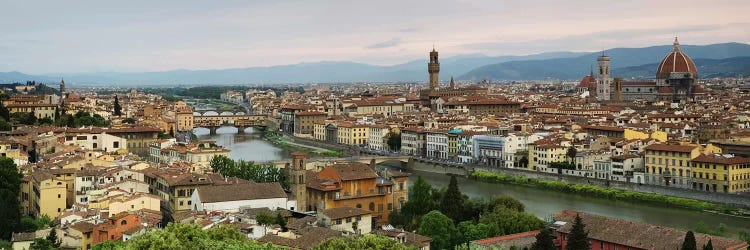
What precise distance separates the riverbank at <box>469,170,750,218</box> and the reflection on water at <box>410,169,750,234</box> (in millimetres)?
320

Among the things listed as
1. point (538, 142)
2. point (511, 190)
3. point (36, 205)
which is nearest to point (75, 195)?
point (36, 205)

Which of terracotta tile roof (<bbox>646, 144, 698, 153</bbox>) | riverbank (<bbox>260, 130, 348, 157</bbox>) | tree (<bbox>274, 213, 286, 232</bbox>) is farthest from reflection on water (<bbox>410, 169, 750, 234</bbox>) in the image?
riverbank (<bbox>260, 130, 348, 157</bbox>)

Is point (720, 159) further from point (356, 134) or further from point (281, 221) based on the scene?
point (356, 134)

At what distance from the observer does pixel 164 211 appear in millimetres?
16562

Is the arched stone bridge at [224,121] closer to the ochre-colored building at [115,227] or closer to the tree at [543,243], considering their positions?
the ochre-colored building at [115,227]

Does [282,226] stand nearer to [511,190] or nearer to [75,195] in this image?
[75,195]

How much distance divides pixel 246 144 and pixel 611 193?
21937 millimetres

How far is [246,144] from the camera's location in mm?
40531

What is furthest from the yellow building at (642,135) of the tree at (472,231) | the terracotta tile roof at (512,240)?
the terracotta tile roof at (512,240)

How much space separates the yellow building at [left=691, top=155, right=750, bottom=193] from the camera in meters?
21.0

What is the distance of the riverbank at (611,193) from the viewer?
1991 centimetres

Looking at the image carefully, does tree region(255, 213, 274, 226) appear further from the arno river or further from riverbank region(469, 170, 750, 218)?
riverbank region(469, 170, 750, 218)

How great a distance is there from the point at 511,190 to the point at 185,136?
58.6ft

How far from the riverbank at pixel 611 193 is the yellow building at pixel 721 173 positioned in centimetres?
102
